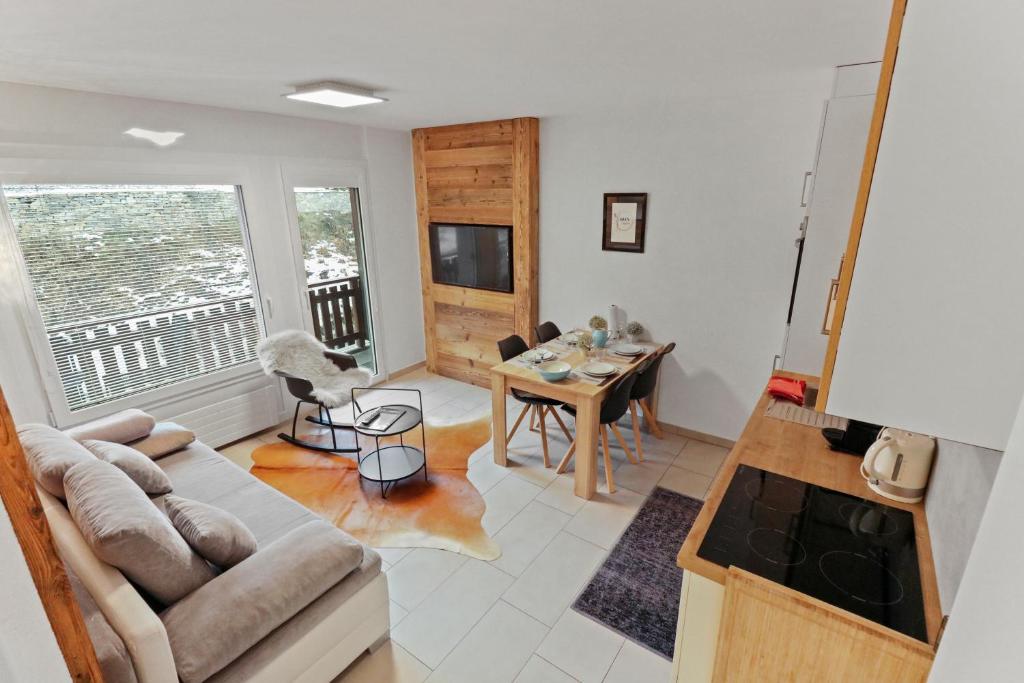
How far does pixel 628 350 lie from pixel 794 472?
178 cm

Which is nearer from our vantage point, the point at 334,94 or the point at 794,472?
the point at 794,472

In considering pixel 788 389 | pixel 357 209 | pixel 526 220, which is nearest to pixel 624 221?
pixel 526 220

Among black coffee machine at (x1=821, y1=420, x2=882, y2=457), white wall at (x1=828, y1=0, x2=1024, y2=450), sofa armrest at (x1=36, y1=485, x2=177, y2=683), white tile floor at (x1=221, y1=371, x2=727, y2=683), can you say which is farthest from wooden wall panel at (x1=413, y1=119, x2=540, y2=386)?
white wall at (x1=828, y1=0, x2=1024, y2=450)

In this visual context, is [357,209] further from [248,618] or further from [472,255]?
[248,618]

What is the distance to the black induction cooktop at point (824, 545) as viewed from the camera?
1.24 metres

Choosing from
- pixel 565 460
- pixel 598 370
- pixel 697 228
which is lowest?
pixel 565 460

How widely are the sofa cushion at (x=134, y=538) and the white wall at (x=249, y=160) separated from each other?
5.45 feet

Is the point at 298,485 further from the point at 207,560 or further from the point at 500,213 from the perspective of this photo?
the point at 500,213

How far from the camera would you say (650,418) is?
3.84 m

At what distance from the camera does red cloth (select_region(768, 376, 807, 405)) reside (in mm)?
2479

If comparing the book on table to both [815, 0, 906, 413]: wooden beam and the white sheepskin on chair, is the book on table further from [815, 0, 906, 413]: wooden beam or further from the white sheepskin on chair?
[815, 0, 906, 413]: wooden beam

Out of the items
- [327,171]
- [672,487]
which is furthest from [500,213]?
[672,487]

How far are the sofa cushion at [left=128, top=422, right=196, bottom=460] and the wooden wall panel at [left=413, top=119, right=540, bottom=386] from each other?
257cm

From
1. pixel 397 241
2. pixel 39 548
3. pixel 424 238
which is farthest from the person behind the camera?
pixel 424 238
